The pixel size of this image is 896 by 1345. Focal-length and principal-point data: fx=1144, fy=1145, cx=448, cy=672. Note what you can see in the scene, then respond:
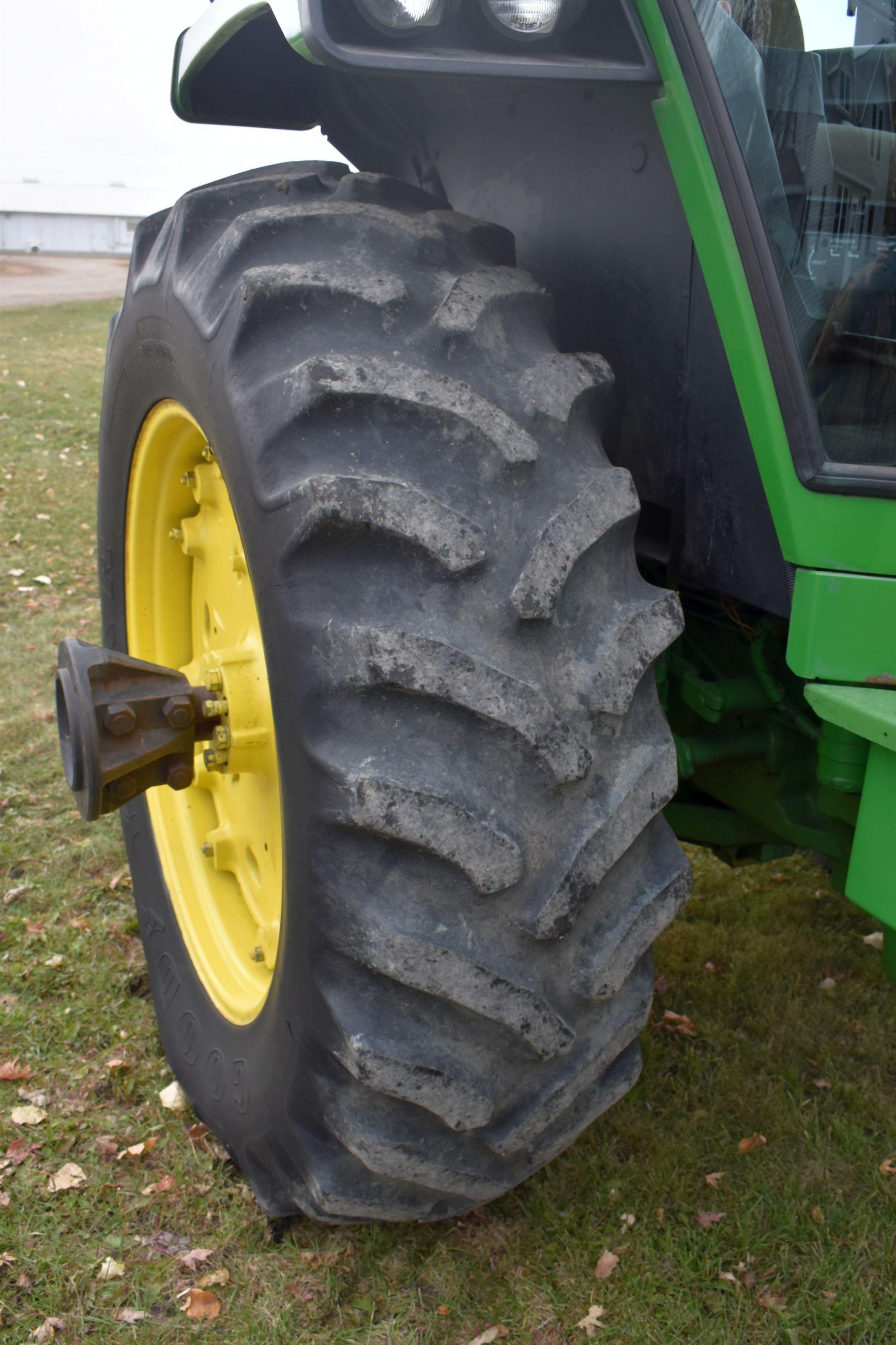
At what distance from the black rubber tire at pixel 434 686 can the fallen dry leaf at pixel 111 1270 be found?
1.63ft

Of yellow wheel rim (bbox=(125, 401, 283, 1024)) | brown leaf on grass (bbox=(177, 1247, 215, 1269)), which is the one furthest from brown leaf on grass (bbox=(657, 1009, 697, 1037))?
brown leaf on grass (bbox=(177, 1247, 215, 1269))

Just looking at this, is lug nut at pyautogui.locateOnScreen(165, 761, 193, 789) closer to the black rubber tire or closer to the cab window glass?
the black rubber tire

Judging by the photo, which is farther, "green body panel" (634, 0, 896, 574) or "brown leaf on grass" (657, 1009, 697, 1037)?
"brown leaf on grass" (657, 1009, 697, 1037)

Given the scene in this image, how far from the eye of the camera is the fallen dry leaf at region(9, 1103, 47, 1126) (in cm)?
209

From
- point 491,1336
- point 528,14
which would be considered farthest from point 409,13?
point 491,1336

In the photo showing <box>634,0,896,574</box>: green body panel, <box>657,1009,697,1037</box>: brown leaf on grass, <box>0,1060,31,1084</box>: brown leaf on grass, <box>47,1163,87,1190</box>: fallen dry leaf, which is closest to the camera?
<box>634,0,896,574</box>: green body panel

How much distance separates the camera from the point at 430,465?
131 centimetres

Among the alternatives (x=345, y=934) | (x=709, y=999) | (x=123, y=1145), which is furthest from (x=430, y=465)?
(x=709, y=999)

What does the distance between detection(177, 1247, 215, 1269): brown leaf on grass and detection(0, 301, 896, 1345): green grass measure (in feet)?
0.05

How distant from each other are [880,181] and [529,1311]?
1.61 metres

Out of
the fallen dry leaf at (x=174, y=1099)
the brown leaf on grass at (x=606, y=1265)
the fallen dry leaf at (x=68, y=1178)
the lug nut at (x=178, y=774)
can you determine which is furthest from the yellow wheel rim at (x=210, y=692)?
the brown leaf on grass at (x=606, y=1265)

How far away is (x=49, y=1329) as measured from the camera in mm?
1710

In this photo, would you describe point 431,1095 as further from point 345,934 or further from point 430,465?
point 430,465

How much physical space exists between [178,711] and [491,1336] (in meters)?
1.03
